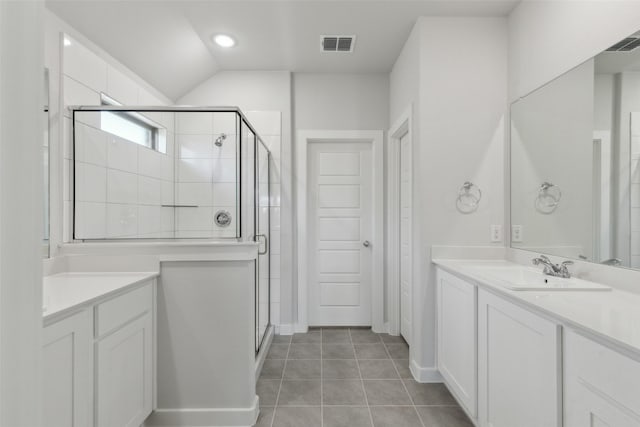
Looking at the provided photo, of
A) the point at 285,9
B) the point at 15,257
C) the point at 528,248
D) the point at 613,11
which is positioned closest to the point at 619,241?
the point at 528,248

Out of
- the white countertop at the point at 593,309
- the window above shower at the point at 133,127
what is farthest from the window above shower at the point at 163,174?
the white countertop at the point at 593,309

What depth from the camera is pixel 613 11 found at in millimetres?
1529

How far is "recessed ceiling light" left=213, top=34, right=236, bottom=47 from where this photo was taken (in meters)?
2.61

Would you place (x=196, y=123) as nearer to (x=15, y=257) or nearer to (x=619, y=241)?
(x=15, y=257)

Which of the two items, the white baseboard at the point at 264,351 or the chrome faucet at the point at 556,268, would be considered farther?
the white baseboard at the point at 264,351

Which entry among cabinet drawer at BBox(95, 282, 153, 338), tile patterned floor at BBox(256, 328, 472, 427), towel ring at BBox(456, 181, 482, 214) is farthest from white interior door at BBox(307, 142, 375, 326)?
cabinet drawer at BBox(95, 282, 153, 338)

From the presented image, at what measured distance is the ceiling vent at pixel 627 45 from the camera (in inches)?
55.8

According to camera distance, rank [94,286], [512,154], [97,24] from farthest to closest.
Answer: [512,154] < [97,24] < [94,286]

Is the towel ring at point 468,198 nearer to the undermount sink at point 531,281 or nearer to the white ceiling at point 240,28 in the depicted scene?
the undermount sink at point 531,281

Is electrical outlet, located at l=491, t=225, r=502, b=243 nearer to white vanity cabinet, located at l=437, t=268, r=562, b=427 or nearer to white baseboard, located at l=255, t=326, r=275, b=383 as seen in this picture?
white vanity cabinet, located at l=437, t=268, r=562, b=427

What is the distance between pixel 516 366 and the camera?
1.33 m

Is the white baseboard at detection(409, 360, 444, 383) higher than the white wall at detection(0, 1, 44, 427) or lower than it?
lower

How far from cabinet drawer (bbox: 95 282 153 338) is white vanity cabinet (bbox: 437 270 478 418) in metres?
1.78

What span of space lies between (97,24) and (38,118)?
2269mm
